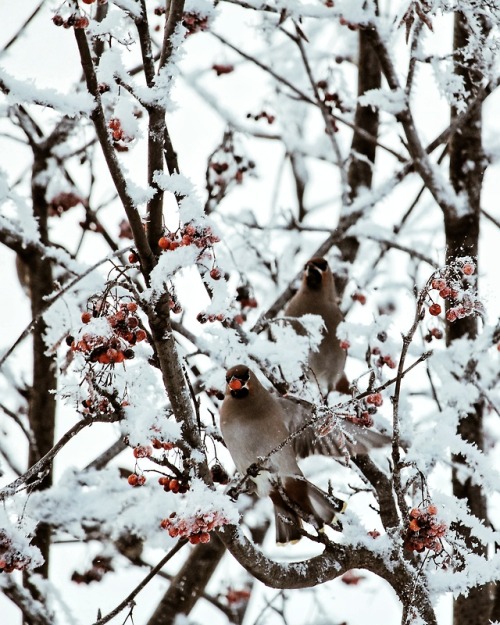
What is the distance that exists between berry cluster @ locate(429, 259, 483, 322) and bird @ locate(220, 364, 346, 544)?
5.12 feet

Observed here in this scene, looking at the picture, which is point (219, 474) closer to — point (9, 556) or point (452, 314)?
point (9, 556)

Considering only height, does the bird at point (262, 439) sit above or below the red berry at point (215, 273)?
above

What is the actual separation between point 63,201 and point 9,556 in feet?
12.1

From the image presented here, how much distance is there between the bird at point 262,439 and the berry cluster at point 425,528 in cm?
130

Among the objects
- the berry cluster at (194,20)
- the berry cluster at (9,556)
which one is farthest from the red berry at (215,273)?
the berry cluster at (9,556)

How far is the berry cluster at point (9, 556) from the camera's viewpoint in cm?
265

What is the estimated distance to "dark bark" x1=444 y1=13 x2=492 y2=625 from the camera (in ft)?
14.4

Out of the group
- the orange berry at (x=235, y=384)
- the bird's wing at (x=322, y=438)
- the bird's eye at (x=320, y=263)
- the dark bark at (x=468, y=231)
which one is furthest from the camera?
the bird's eye at (x=320, y=263)

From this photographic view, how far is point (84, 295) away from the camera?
436 centimetres

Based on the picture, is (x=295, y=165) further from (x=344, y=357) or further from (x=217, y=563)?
(x=217, y=563)

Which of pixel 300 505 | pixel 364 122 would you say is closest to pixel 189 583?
pixel 300 505

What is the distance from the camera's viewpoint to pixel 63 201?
19.7 feet

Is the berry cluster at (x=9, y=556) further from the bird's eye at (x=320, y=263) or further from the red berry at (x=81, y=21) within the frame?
the bird's eye at (x=320, y=263)

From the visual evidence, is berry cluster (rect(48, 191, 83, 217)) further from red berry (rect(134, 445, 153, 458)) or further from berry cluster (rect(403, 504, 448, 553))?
berry cluster (rect(403, 504, 448, 553))
